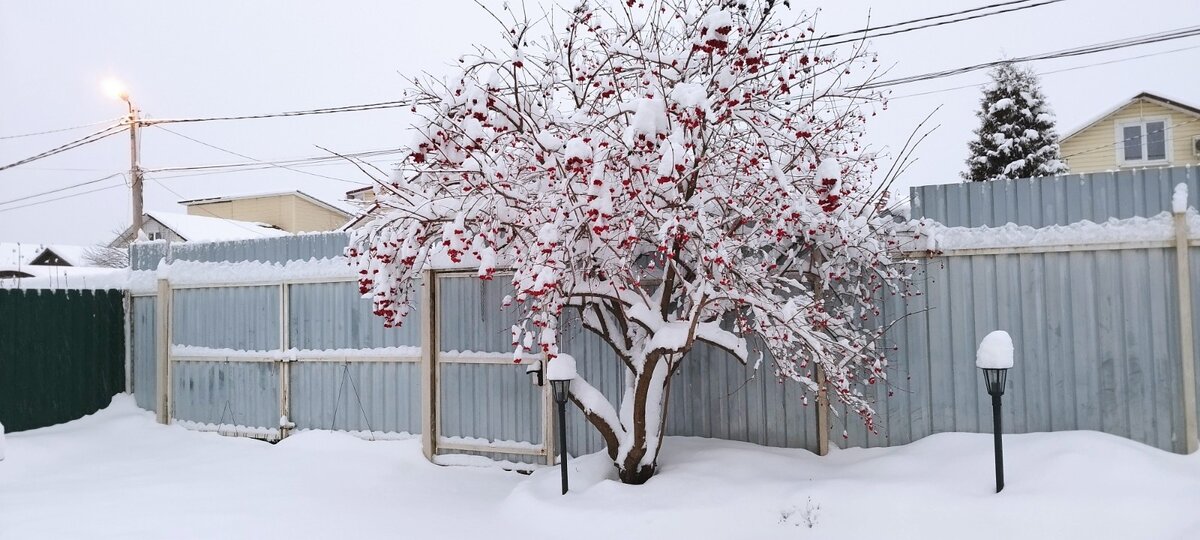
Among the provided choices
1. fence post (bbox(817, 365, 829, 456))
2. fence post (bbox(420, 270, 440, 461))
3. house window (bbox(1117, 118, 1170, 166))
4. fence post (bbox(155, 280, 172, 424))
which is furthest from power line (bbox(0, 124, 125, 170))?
house window (bbox(1117, 118, 1170, 166))

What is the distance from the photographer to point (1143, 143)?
18984 mm

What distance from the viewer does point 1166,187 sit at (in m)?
4.97

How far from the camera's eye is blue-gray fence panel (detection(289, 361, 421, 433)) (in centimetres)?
729

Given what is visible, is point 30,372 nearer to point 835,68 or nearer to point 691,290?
point 691,290

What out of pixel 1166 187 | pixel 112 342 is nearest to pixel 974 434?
pixel 1166 187

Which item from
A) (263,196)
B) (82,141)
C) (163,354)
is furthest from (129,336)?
(263,196)

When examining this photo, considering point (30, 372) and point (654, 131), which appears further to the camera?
point (30, 372)

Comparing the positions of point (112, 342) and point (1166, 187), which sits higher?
point (1166, 187)

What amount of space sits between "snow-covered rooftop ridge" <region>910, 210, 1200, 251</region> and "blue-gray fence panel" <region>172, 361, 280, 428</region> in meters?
6.54

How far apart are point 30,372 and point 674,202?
8.41 metres

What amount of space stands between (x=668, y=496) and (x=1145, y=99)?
20.1 metres

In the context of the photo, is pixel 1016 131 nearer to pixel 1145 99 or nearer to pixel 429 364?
pixel 1145 99

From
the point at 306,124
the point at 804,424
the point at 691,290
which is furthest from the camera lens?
the point at 306,124

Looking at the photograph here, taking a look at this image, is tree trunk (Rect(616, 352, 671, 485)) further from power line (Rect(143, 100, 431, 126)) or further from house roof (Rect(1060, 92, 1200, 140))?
house roof (Rect(1060, 92, 1200, 140))
